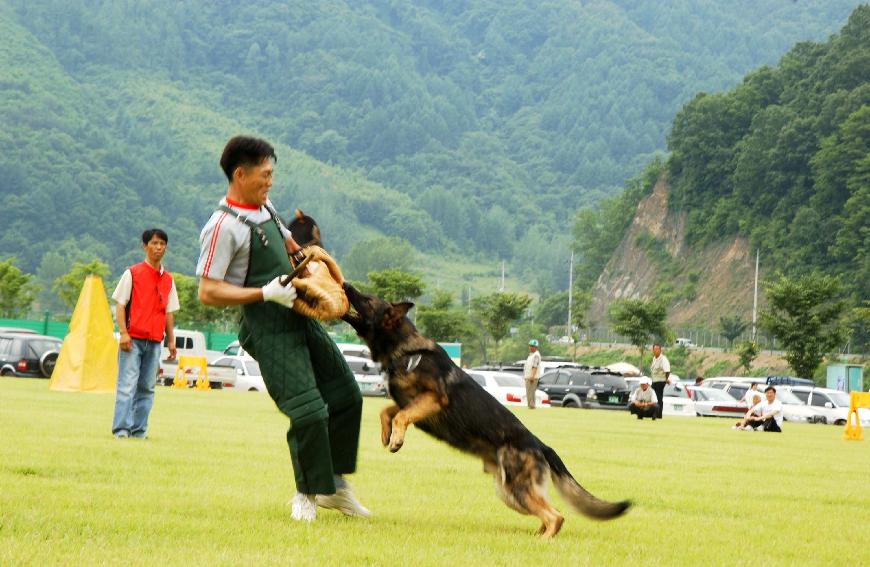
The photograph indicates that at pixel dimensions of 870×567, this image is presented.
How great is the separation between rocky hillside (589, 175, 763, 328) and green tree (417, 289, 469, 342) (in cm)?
2589

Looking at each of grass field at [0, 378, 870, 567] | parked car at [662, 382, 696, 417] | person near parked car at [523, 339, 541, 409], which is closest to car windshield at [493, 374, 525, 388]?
parked car at [662, 382, 696, 417]

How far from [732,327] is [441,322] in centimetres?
2108

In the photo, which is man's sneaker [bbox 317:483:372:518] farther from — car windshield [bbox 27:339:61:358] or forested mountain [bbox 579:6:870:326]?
forested mountain [bbox 579:6:870:326]

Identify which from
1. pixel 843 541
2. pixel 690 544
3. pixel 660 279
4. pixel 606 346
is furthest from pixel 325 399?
pixel 660 279

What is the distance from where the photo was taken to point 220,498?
7.34 metres

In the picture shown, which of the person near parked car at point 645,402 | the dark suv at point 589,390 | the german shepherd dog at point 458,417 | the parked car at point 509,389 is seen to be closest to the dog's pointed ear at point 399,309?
the german shepherd dog at point 458,417

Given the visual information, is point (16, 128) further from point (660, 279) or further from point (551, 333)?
point (660, 279)

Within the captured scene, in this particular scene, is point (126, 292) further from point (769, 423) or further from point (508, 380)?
point (508, 380)

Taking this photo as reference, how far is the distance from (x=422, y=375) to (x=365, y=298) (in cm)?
54

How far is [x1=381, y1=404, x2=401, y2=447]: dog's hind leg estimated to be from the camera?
6609mm

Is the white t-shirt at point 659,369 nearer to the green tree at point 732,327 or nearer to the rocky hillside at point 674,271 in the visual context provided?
the green tree at point 732,327

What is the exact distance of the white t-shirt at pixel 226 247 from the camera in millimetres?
6473

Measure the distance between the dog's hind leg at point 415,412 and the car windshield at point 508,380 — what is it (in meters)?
32.4

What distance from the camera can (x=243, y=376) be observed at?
4091 centimetres
